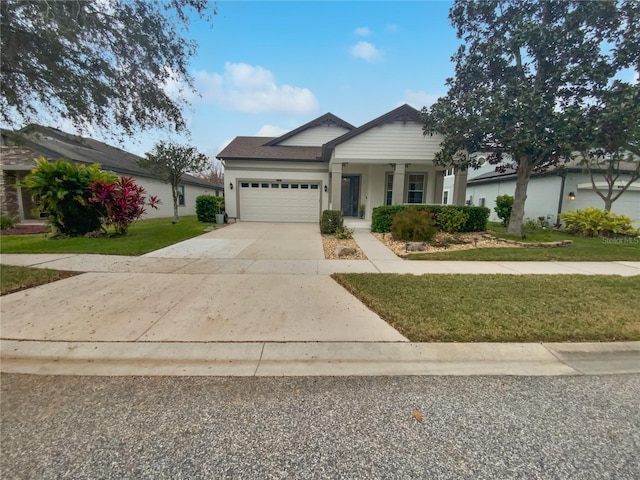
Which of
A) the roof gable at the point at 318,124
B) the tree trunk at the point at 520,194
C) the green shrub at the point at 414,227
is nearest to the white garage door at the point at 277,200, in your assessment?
the roof gable at the point at 318,124

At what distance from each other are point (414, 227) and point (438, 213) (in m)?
2.35

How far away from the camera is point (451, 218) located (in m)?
10.8

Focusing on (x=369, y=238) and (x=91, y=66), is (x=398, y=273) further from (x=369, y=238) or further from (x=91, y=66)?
(x=91, y=66)

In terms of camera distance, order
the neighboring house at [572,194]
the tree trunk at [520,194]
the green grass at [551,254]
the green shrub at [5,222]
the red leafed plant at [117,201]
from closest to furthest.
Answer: the green grass at [551,254], the red leafed plant at [117,201], the tree trunk at [520,194], the green shrub at [5,222], the neighboring house at [572,194]

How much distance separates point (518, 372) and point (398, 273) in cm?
333

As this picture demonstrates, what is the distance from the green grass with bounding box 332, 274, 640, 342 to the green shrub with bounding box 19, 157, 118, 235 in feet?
29.9

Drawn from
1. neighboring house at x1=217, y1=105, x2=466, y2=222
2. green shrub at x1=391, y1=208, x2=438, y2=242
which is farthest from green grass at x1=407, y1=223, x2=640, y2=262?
neighboring house at x1=217, y1=105, x2=466, y2=222

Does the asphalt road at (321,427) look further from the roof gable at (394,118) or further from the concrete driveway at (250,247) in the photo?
the roof gable at (394,118)

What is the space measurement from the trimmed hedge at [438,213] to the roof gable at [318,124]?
956 centimetres

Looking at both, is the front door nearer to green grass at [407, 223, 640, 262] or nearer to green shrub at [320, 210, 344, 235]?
green shrub at [320, 210, 344, 235]

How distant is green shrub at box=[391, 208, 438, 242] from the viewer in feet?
30.1

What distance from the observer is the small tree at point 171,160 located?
14.2 meters

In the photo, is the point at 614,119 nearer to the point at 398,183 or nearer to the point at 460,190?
the point at 460,190

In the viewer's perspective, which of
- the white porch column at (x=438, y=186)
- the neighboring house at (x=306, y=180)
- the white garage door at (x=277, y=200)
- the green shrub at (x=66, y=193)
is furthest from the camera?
the white garage door at (x=277, y=200)
